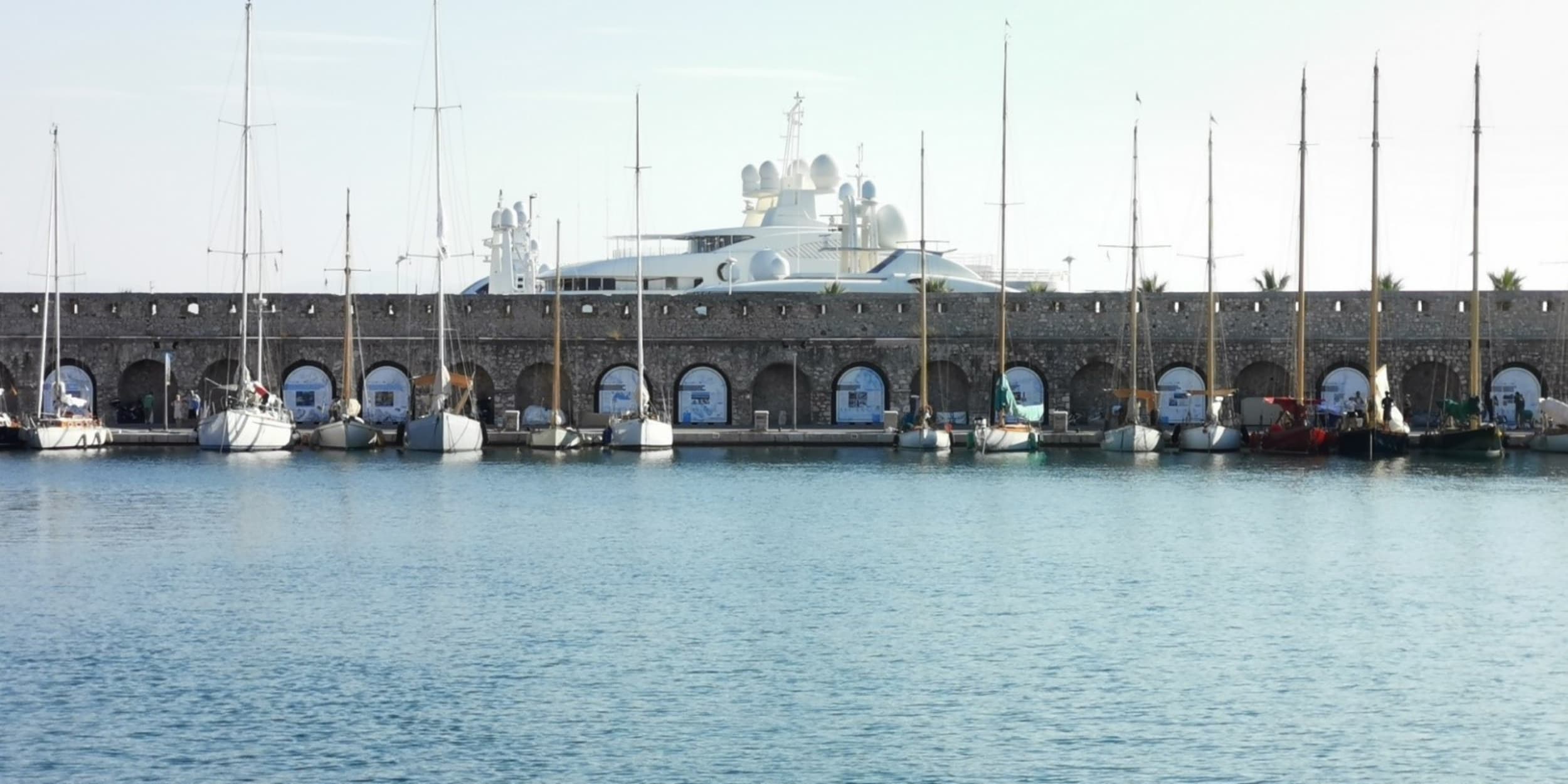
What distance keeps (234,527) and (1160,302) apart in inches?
1036

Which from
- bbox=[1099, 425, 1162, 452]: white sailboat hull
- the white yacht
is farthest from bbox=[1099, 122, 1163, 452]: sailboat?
the white yacht

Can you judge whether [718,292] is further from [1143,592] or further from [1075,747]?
[1075,747]

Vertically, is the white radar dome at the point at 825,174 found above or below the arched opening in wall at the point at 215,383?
above

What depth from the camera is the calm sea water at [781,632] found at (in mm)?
16906

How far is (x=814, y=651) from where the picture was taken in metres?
21.3

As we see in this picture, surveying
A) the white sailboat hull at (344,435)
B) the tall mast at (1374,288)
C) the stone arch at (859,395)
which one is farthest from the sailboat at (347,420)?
the tall mast at (1374,288)

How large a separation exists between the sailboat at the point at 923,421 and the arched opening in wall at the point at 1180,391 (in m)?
5.65

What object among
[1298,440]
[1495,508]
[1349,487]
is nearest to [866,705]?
[1495,508]

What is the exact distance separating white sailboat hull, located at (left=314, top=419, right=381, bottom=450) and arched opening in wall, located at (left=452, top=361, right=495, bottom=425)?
3744 millimetres

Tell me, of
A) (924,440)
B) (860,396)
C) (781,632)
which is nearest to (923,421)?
(924,440)

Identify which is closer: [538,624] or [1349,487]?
[538,624]

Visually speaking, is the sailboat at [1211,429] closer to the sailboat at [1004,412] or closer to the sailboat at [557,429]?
the sailboat at [1004,412]

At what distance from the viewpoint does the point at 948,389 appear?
170 ft

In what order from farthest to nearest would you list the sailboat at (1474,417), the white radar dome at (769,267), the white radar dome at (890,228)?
the white radar dome at (890,228) < the white radar dome at (769,267) < the sailboat at (1474,417)
